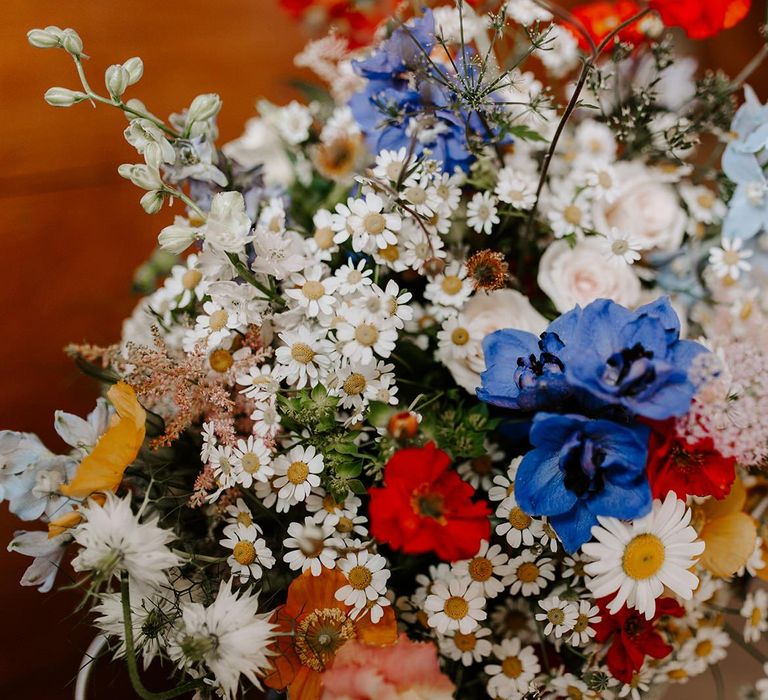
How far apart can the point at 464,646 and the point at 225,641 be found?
0.18 metres

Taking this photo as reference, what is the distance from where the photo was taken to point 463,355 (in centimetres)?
48

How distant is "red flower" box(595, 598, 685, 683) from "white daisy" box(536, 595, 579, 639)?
0.09ft

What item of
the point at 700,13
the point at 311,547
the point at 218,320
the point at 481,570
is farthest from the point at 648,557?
the point at 700,13

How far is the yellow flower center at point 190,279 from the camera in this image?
52cm

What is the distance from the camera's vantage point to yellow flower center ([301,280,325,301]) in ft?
1.45

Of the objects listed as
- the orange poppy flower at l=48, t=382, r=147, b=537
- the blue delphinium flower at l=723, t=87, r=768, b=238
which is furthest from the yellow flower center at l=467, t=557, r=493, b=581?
the blue delphinium flower at l=723, t=87, r=768, b=238

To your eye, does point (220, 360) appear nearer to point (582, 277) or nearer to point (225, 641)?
point (225, 641)

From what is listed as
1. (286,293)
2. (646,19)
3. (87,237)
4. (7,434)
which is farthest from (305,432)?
(646,19)

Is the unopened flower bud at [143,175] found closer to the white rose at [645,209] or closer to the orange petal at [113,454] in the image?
the orange petal at [113,454]

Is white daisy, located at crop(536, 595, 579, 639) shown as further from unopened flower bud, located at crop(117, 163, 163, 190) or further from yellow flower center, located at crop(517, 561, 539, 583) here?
unopened flower bud, located at crop(117, 163, 163, 190)

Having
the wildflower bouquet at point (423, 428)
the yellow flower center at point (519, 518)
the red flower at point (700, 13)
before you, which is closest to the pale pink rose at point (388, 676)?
the wildflower bouquet at point (423, 428)

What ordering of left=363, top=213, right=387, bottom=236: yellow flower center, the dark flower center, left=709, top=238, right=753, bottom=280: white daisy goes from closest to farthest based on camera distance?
1. the dark flower center
2. left=363, top=213, right=387, bottom=236: yellow flower center
3. left=709, top=238, right=753, bottom=280: white daisy

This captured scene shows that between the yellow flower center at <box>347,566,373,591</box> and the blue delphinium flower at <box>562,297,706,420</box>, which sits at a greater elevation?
the blue delphinium flower at <box>562,297,706,420</box>

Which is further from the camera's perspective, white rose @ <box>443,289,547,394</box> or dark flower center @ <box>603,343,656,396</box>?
white rose @ <box>443,289,547,394</box>
